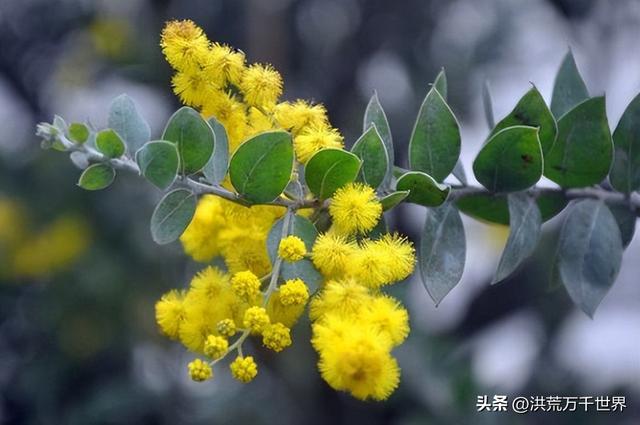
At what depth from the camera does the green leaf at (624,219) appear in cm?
146

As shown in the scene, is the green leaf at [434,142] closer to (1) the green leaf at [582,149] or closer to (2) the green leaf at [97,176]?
(1) the green leaf at [582,149]

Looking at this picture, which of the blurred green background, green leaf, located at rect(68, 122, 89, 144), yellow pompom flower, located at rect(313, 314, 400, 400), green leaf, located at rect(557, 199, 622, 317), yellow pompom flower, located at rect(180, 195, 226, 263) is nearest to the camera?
yellow pompom flower, located at rect(313, 314, 400, 400)

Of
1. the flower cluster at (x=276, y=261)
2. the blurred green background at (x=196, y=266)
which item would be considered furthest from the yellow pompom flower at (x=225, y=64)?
the blurred green background at (x=196, y=266)

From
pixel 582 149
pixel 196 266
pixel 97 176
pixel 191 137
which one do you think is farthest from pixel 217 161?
pixel 196 266

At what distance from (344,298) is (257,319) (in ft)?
0.33

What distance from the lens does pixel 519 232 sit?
132cm

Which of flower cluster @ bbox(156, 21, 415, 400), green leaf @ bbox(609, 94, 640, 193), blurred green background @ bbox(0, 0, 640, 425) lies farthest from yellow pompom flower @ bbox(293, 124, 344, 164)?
blurred green background @ bbox(0, 0, 640, 425)

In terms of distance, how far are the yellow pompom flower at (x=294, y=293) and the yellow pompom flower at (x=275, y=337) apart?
0.10 feet

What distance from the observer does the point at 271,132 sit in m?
1.14

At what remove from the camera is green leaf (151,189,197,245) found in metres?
1.18

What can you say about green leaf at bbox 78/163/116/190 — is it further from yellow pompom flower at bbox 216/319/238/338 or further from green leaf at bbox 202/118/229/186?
yellow pompom flower at bbox 216/319/238/338

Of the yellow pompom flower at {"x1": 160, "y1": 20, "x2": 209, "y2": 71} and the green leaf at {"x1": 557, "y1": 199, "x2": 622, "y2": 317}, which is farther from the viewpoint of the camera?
the green leaf at {"x1": 557, "y1": 199, "x2": 622, "y2": 317}

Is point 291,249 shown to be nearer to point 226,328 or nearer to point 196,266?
point 226,328

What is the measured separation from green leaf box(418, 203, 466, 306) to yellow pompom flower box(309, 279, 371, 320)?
0.14 meters
